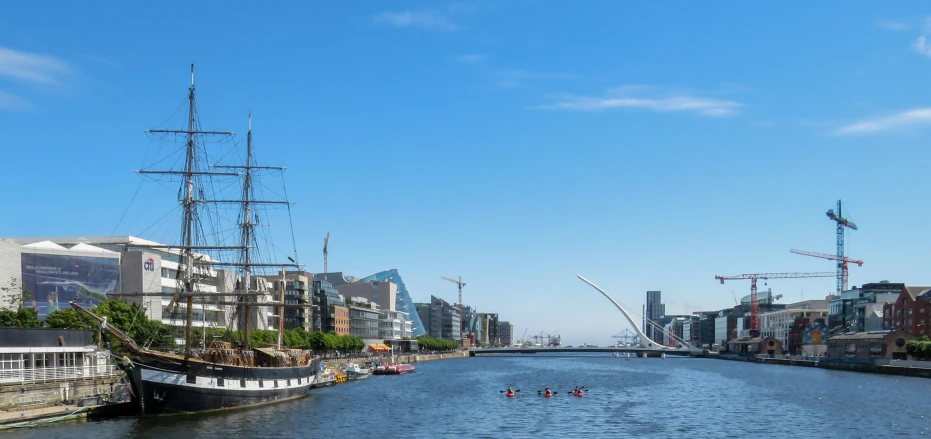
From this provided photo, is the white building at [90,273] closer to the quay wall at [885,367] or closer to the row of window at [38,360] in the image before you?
the row of window at [38,360]

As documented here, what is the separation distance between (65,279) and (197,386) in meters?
55.3

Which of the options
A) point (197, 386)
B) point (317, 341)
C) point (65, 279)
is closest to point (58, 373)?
point (197, 386)

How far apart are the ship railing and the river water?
4270mm

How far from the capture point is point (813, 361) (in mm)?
185625

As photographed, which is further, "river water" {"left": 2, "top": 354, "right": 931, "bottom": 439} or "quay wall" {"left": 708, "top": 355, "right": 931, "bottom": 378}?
"quay wall" {"left": 708, "top": 355, "right": 931, "bottom": 378}

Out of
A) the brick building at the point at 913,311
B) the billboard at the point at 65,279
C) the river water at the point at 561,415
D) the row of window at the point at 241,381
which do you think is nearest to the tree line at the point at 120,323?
the row of window at the point at 241,381

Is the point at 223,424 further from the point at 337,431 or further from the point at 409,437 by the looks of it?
the point at 409,437

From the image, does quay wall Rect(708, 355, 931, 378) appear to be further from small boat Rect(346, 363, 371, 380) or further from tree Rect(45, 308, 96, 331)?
tree Rect(45, 308, 96, 331)

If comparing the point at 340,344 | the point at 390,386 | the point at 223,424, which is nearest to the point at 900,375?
the point at 390,386

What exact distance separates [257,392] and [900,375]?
104 meters

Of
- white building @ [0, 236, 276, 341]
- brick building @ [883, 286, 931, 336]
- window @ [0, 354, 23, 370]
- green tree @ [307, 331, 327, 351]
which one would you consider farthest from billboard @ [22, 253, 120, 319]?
brick building @ [883, 286, 931, 336]

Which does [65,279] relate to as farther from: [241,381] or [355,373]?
[241,381]

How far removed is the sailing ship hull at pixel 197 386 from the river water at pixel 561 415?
139cm

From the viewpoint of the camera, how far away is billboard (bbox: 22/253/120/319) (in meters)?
109
